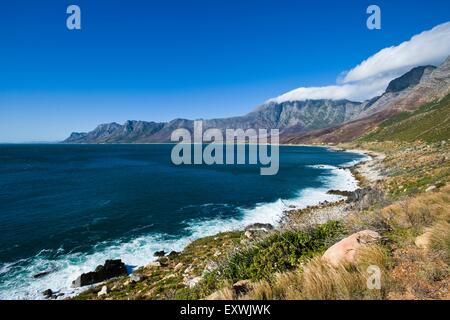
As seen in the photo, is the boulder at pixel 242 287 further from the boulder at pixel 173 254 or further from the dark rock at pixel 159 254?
the dark rock at pixel 159 254

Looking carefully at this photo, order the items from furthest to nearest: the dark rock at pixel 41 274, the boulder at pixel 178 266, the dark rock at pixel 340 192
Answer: the dark rock at pixel 340 192
the dark rock at pixel 41 274
the boulder at pixel 178 266

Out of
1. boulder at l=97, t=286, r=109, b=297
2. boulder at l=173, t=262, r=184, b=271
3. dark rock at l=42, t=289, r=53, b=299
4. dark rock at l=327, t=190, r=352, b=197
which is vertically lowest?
dark rock at l=42, t=289, r=53, b=299

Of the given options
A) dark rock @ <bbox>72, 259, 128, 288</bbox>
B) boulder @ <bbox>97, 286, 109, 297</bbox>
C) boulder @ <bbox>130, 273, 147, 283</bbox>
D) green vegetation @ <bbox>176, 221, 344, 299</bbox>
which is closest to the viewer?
green vegetation @ <bbox>176, 221, 344, 299</bbox>

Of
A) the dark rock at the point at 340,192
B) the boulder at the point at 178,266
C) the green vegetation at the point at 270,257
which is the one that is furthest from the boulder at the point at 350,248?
the dark rock at the point at 340,192

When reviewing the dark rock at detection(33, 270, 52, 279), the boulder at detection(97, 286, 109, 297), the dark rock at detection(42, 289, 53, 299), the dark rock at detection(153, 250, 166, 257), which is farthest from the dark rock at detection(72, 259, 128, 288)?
the dark rock at detection(33, 270, 52, 279)

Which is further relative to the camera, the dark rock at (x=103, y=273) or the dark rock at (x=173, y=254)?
the dark rock at (x=173, y=254)

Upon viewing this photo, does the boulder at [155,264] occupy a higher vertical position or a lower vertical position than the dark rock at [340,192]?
lower

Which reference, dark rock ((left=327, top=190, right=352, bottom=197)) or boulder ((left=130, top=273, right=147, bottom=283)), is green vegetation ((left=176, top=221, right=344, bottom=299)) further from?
dark rock ((left=327, top=190, right=352, bottom=197))
